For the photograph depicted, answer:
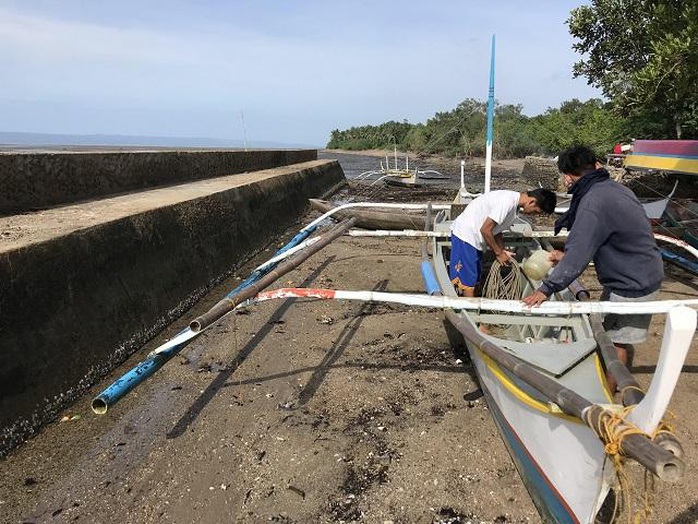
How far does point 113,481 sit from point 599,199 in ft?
14.5

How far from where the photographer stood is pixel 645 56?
13719mm

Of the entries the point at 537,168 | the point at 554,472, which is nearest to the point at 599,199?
the point at 554,472

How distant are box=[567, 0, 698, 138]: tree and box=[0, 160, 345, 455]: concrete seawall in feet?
30.5

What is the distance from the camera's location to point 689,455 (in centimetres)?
388

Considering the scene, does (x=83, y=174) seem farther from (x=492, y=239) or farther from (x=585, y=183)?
(x=585, y=183)

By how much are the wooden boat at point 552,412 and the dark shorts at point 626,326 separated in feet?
0.80

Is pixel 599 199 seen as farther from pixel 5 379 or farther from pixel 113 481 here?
pixel 5 379

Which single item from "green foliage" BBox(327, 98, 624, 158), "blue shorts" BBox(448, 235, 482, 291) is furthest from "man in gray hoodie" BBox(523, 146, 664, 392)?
"green foliage" BBox(327, 98, 624, 158)

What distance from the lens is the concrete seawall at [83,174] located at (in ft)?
22.1

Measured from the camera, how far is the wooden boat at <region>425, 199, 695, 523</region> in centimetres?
260

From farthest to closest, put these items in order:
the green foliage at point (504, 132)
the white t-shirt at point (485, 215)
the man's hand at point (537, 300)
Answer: the green foliage at point (504, 132), the white t-shirt at point (485, 215), the man's hand at point (537, 300)

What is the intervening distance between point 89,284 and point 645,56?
1554 centimetres

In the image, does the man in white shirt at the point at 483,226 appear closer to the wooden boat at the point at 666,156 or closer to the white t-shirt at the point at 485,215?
the white t-shirt at the point at 485,215

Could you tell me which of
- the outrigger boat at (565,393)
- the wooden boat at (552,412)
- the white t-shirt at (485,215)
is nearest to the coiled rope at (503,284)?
the white t-shirt at (485,215)
